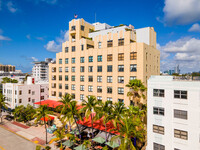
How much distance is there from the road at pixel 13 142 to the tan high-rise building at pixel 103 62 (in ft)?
69.9

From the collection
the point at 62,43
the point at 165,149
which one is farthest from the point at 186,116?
the point at 62,43

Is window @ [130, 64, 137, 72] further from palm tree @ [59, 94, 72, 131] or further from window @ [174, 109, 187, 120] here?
palm tree @ [59, 94, 72, 131]

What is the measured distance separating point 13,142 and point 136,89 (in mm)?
36678

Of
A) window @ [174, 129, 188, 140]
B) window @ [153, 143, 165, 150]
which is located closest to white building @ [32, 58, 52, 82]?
window @ [153, 143, 165, 150]

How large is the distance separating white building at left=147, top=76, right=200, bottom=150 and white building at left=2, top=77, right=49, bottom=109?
48.1 meters

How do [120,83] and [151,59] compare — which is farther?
[151,59]

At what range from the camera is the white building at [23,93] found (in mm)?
61494

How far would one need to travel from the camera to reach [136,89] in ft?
115

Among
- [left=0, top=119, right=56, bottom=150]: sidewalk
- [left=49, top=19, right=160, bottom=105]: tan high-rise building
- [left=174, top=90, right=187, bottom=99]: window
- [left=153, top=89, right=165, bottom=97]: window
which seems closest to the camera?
[left=174, top=90, right=187, bottom=99]: window

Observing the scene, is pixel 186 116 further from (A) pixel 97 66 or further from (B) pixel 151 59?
(A) pixel 97 66

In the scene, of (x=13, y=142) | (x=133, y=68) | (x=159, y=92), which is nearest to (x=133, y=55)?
(x=133, y=68)

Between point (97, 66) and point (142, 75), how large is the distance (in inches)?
629

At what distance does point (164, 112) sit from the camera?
2608 centimetres

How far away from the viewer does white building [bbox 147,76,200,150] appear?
76.6 ft
